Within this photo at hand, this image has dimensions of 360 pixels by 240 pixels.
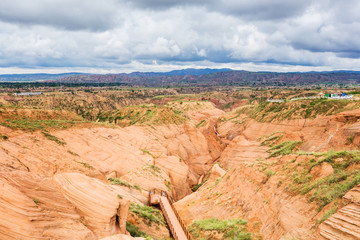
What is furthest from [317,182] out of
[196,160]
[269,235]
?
[196,160]

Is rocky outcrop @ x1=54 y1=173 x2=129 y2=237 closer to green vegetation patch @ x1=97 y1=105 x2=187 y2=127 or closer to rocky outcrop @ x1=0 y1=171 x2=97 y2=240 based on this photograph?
rocky outcrop @ x1=0 y1=171 x2=97 y2=240

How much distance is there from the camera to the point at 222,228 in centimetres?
1703

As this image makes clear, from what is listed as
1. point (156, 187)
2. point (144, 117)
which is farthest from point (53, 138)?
point (144, 117)

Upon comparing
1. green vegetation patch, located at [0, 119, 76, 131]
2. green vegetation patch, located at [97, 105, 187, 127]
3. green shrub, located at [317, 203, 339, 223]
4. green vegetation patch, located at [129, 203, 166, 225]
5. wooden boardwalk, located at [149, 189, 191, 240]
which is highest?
green vegetation patch, located at [0, 119, 76, 131]

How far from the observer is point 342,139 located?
28.5 metres

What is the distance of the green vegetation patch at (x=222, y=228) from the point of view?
15.6m

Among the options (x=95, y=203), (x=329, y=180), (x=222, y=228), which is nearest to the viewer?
(x=329, y=180)

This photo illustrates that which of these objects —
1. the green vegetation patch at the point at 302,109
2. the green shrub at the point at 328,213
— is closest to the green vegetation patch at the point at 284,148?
the green vegetation patch at the point at 302,109

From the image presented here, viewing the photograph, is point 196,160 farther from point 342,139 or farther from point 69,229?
point 69,229

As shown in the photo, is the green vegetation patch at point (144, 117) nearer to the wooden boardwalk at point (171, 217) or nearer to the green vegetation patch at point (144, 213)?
the wooden boardwalk at point (171, 217)

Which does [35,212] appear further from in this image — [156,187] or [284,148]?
[284,148]

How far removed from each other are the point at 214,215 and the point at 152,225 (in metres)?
5.07

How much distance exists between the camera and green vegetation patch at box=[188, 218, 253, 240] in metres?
15.6

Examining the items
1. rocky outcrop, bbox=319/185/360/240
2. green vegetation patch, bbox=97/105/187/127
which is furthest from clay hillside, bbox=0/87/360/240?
green vegetation patch, bbox=97/105/187/127
